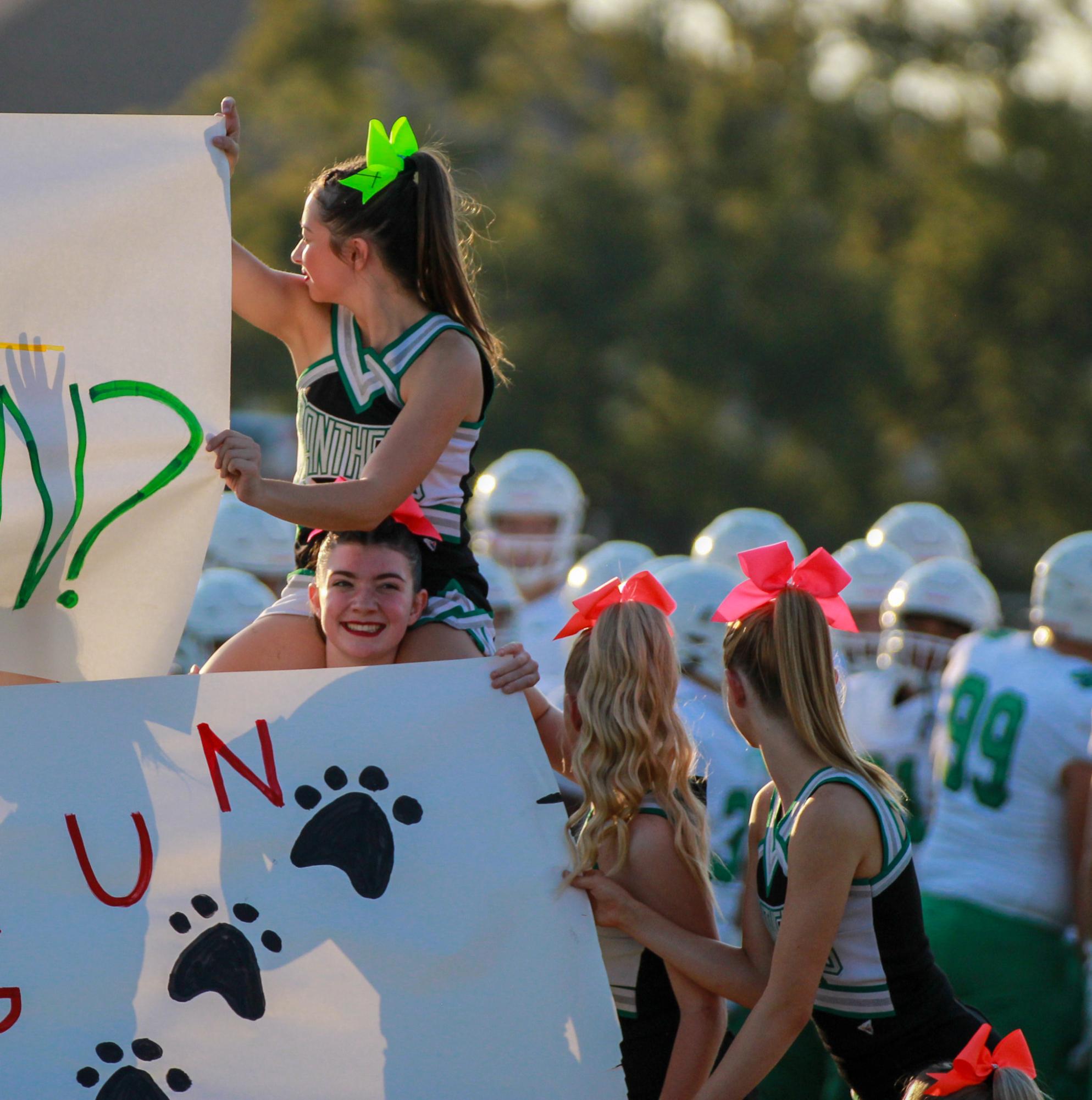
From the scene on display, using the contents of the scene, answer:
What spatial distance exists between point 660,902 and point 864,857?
370mm

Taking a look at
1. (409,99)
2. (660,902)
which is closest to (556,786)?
(660,902)

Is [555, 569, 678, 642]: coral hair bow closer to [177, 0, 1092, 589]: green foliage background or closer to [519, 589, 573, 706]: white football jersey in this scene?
[519, 589, 573, 706]: white football jersey

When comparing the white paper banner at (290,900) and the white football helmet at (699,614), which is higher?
the white football helmet at (699,614)

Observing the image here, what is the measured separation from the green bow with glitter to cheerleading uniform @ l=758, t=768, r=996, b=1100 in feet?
4.34

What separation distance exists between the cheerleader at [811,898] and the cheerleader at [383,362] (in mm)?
560

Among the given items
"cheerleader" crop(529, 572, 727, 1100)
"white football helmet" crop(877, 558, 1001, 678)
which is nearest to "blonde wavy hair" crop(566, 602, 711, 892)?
"cheerleader" crop(529, 572, 727, 1100)

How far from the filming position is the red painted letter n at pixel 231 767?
287 centimetres

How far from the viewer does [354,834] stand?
9.41 ft

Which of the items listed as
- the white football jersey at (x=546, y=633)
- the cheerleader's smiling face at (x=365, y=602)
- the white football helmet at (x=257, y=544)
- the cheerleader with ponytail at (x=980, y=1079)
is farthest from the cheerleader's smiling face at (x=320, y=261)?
the white football helmet at (x=257, y=544)

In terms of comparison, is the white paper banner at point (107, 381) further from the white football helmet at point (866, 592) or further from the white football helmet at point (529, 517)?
the white football helmet at point (529, 517)

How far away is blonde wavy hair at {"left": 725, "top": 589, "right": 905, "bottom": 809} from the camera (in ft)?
9.95

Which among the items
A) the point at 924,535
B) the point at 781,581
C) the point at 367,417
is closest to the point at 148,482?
the point at 367,417

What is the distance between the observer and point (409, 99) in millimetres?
31188

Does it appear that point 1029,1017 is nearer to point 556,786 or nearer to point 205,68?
point 556,786
